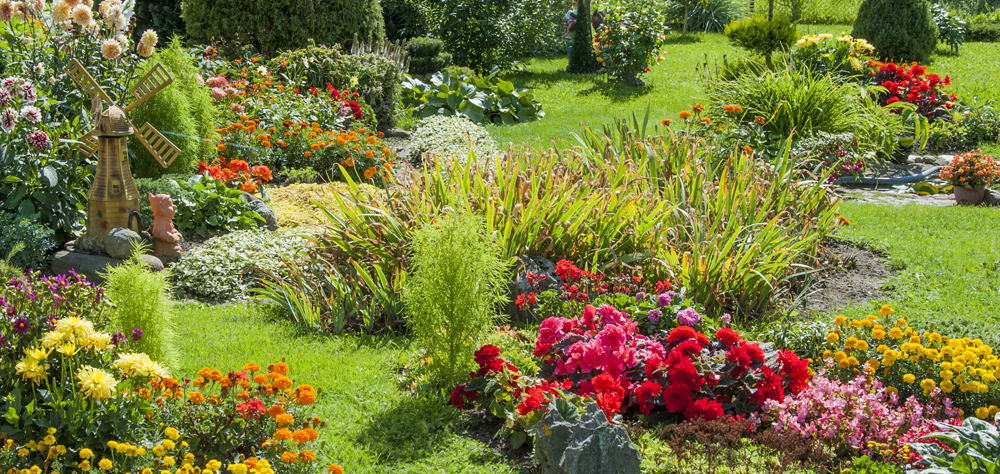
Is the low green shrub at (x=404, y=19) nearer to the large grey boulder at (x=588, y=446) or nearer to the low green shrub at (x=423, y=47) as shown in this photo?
the low green shrub at (x=423, y=47)

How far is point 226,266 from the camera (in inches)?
235

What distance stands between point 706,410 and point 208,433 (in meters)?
2.13

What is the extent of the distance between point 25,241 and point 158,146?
1.32 metres

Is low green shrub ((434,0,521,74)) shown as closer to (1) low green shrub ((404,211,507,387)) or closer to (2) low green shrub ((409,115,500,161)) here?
(2) low green shrub ((409,115,500,161))

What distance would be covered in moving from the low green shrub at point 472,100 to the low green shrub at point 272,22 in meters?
1.34

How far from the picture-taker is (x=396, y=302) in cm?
489

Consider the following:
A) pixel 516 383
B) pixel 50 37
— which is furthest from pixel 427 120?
pixel 516 383

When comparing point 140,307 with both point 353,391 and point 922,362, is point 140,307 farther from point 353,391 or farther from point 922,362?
point 922,362

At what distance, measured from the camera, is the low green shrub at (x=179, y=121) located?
7332 millimetres

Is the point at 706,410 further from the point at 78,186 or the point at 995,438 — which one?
the point at 78,186

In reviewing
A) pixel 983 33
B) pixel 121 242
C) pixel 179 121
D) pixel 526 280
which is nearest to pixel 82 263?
pixel 121 242

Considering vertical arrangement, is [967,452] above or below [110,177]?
below

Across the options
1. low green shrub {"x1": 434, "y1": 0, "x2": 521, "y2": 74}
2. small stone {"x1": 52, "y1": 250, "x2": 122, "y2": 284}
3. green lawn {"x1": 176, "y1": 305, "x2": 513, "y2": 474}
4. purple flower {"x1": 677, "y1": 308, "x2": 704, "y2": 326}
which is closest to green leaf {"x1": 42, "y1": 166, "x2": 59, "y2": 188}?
small stone {"x1": 52, "y1": 250, "x2": 122, "y2": 284}

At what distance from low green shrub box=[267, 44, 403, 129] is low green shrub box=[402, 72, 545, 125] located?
799 mm
